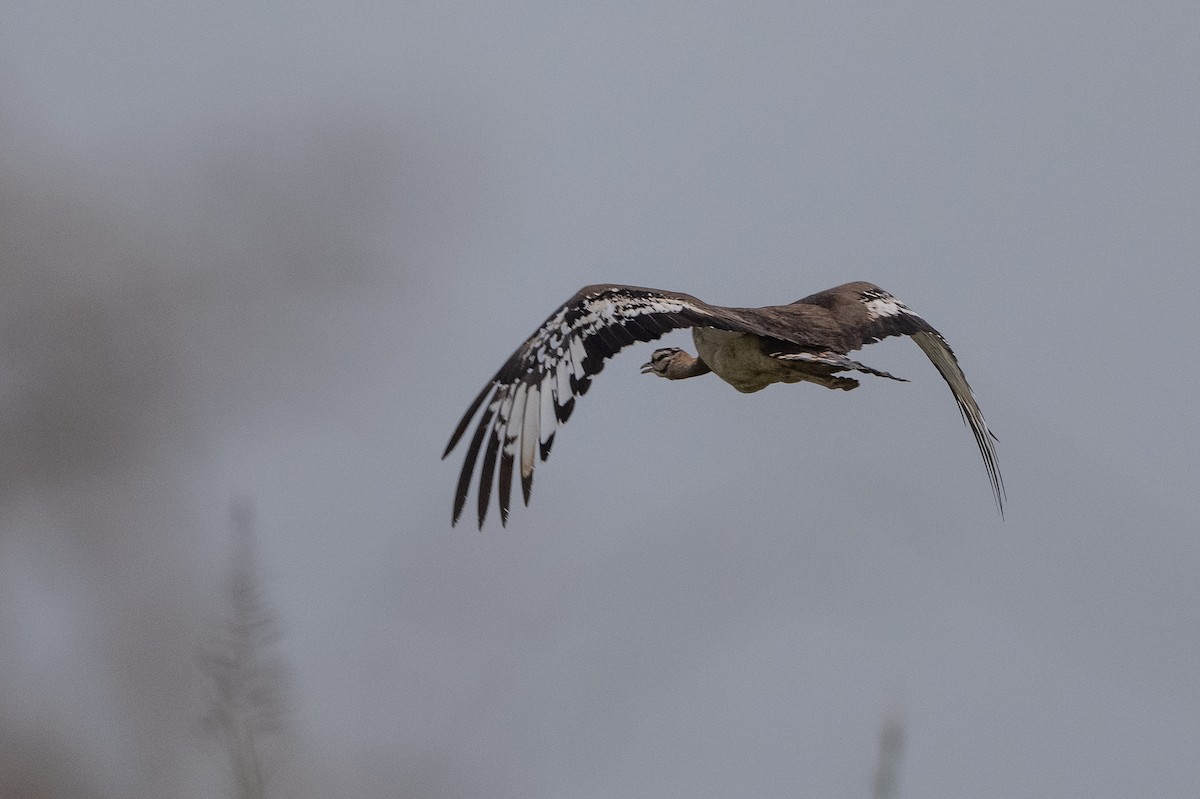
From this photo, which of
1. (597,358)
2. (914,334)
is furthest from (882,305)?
(597,358)

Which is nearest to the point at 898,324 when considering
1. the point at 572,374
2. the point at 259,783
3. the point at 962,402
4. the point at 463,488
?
the point at 962,402

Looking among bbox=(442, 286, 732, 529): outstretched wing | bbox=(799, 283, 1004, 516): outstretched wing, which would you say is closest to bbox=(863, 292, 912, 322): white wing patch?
bbox=(799, 283, 1004, 516): outstretched wing

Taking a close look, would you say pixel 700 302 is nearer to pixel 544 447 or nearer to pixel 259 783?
pixel 544 447

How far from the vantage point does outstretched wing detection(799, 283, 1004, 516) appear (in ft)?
29.1

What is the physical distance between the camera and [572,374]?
24.1ft

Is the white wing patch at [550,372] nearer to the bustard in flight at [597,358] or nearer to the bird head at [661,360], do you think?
the bustard in flight at [597,358]

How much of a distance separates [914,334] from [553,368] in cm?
297

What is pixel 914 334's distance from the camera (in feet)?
30.5

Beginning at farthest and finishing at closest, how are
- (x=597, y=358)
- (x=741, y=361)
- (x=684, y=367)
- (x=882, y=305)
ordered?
(x=882, y=305)
(x=684, y=367)
(x=741, y=361)
(x=597, y=358)

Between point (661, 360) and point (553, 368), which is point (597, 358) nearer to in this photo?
point (553, 368)

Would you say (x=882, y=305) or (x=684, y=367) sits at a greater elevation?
(x=882, y=305)

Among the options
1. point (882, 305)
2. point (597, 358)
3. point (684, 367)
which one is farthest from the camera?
point (882, 305)

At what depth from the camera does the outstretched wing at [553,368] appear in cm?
729

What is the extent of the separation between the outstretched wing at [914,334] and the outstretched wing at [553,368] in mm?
1589
